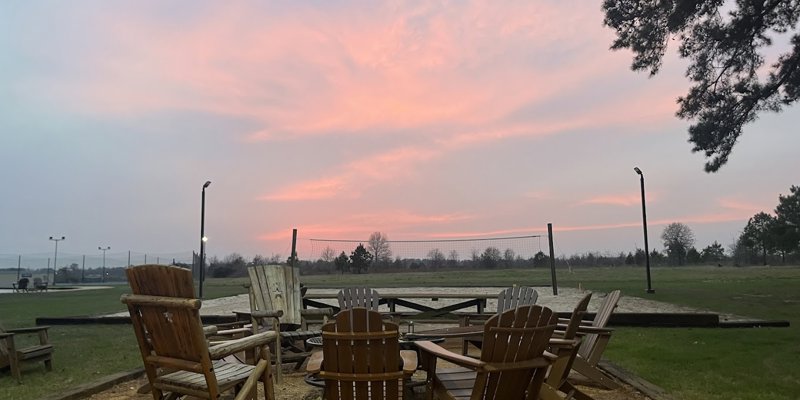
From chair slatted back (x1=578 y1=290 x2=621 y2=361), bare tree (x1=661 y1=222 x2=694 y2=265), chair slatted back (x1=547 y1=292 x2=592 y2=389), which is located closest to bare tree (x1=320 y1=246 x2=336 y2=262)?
chair slatted back (x1=578 y1=290 x2=621 y2=361)

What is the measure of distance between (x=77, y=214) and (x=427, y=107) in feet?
101

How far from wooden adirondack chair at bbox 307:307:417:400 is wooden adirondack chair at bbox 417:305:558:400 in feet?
0.91

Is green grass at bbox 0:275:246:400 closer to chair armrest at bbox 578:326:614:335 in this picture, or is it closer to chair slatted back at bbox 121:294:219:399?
chair slatted back at bbox 121:294:219:399

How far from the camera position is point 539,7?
373 inches

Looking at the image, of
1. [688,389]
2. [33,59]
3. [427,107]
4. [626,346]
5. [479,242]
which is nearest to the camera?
[688,389]

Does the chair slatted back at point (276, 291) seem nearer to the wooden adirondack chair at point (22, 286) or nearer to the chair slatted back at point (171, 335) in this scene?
the chair slatted back at point (171, 335)

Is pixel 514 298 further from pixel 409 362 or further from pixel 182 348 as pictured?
pixel 182 348

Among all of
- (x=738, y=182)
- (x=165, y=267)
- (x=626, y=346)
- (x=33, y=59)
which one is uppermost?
(x=33, y=59)

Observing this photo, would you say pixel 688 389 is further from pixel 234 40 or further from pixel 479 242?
pixel 479 242

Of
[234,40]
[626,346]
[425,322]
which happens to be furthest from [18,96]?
[626,346]

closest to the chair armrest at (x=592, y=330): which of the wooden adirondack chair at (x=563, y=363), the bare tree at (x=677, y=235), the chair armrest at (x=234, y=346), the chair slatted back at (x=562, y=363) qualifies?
the wooden adirondack chair at (x=563, y=363)

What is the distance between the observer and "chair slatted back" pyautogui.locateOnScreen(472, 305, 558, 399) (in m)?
2.58

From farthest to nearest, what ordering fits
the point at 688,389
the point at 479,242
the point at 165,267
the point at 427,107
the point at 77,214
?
the point at 77,214 < the point at 479,242 < the point at 427,107 < the point at 688,389 < the point at 165,267

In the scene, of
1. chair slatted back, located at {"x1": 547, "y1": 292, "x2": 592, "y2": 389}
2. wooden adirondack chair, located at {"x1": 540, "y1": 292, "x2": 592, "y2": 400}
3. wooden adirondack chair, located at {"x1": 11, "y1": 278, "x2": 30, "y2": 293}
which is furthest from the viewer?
wooden adirondack chair, located at {"x1": 11, "y1": 278, "x2": 30, "y2": 293}
